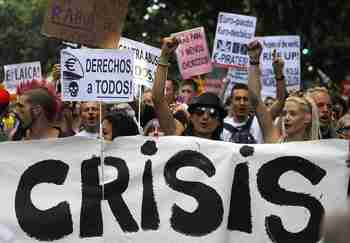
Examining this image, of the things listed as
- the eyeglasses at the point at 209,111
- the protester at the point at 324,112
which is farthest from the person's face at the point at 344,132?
the eyeglasses at the point at 209,111

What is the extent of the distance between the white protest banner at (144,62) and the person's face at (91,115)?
112 cm

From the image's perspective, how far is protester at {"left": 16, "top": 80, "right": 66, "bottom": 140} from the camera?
6605 mm

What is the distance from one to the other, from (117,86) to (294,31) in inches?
629

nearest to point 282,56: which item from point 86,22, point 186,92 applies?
point 186,92

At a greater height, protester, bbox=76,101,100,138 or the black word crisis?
protester, bbox=76,101,100,138

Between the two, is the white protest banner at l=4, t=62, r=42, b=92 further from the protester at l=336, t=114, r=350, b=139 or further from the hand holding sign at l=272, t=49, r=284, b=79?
the hand holding sign at l=272, t=49, r=284, b=79

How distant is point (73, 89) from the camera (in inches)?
263

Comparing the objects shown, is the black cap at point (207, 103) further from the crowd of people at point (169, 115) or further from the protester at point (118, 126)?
the protester at point (118, 126)

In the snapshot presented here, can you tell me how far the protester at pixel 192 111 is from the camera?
6719 mm

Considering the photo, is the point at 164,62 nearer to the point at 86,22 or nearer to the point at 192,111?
the point at 192,111

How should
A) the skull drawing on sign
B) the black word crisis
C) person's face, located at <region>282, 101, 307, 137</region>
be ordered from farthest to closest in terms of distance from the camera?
the skull drawing on sign < person's face, located at <region>282, 101, 307, 137</region> < the black word crisis

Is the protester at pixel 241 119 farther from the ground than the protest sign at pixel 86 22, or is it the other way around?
the protest sign at pixel 86 22

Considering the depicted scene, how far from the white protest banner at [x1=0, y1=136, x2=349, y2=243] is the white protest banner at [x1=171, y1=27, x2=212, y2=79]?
426 centimetres

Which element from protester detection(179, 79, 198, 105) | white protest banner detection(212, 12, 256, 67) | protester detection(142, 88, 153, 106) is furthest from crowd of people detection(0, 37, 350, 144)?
white protest banner detection(212, 12, 256, 67)
